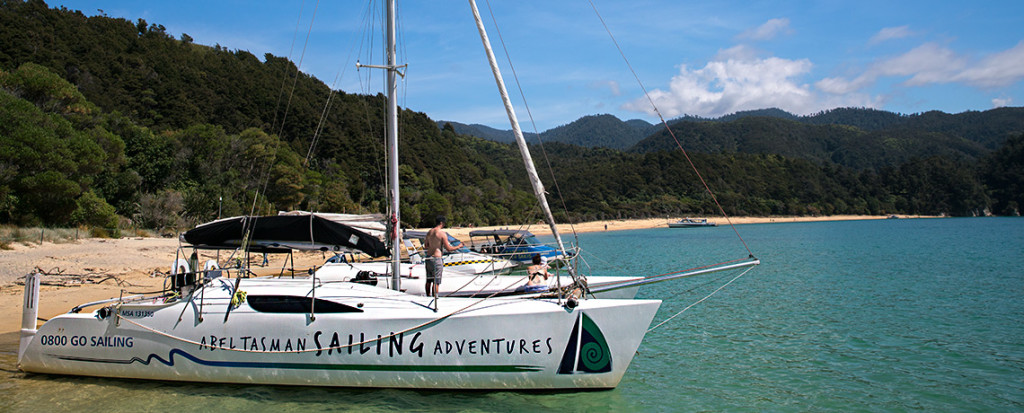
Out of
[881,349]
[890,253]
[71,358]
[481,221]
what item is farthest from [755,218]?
[71,358]

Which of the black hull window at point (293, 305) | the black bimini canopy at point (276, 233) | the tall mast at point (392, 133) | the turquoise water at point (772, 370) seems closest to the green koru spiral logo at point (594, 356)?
the turquoise water at point (772, 370)

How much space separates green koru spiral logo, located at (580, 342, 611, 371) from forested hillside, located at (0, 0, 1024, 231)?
194 inches

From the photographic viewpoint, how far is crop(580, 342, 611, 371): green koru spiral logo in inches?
298

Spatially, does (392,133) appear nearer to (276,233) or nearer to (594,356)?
(276,233)

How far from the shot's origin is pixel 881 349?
11.5 meters

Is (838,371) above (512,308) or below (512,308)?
below

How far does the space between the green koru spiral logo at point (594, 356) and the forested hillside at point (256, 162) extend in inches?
194

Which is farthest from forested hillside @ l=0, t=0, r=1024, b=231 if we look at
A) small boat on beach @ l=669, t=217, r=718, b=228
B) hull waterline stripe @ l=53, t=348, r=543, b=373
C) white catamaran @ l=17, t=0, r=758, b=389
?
small boat on beach @ l=669, t=217, r=718, b=228

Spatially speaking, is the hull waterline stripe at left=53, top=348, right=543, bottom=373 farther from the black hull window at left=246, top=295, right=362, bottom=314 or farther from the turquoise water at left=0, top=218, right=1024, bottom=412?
the black hull window at left=246, top=295, right=362, bottom=314

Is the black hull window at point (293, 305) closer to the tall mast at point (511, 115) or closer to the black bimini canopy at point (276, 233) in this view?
the black bimini canopy at point (276, 233)

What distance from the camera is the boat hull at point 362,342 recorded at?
7.51 metres

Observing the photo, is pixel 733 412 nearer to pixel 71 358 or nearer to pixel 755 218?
pixel 71 358

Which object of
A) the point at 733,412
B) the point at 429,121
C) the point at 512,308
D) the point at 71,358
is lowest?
the point at 733,412

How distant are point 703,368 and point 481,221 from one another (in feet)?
227
